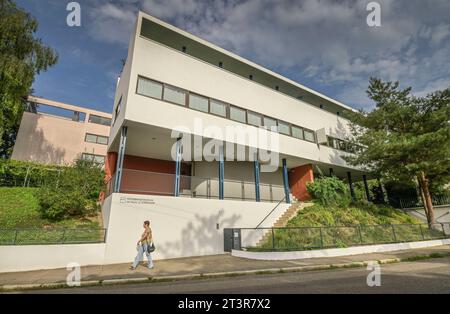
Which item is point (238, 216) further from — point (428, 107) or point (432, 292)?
point (428, 107)

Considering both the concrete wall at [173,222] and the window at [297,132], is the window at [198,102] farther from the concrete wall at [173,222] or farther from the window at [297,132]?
the window at [297,132]

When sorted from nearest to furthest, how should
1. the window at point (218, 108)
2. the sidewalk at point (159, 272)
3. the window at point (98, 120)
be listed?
the sidewalk at point (159, 272), the window at point (218, 108), the window at point (98, 120)

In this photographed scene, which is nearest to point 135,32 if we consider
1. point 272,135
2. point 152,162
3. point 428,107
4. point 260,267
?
point 152,162

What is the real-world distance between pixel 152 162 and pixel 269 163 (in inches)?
354

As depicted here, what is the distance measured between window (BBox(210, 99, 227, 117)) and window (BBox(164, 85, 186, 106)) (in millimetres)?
1884

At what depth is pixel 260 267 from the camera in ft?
26.7

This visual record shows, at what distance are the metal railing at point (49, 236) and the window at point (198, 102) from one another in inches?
313

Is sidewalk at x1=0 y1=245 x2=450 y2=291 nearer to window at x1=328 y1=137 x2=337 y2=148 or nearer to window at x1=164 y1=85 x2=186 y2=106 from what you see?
window at x1=164 y1=85 x2=186 y2=106

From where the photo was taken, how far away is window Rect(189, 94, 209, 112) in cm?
Answer: 1355

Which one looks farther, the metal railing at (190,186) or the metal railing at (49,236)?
the metal railing at (190,186)

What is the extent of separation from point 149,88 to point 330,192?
44.7ft

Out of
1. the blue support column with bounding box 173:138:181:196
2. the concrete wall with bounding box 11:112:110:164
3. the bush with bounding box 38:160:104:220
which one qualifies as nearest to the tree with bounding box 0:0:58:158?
the concrete wall with bounding box 11:112:110:164

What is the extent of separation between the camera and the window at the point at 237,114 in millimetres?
15070

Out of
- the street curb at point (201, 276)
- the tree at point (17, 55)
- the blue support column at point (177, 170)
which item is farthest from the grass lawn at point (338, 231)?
the tree at point (17, 55)
